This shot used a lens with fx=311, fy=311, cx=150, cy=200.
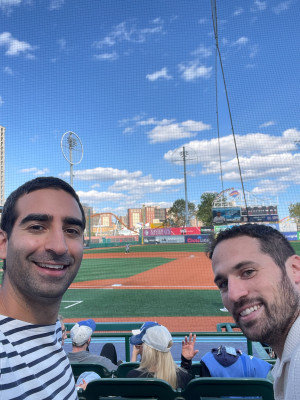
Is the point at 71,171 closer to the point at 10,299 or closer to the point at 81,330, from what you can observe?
the point at 81,330

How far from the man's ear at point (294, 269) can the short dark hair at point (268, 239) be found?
0.02 metres

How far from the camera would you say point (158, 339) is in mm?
2053

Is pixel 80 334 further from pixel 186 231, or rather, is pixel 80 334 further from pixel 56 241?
pixel 186 231

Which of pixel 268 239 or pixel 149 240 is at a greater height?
pixel 268 239

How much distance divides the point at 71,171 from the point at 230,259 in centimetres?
2152

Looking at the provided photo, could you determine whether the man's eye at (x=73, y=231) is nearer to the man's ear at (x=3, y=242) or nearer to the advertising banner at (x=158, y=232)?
the man's ear at (x=3, y=242)

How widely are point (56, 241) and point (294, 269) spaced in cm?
74

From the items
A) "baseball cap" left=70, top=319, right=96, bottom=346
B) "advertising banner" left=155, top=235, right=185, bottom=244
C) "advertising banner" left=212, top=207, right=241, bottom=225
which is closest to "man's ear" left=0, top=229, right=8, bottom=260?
"baseball cap" left=70, top=319, right=96, bottom=346

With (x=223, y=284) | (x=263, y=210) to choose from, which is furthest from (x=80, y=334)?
(x=263, y=210)

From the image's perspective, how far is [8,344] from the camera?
0.83 m

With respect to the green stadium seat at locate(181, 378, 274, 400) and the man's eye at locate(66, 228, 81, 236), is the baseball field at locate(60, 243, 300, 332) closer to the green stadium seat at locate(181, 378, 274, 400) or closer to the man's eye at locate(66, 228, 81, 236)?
the green stadium seat at locate(181, 378, 274, 400)

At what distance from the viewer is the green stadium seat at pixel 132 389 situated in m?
1.61

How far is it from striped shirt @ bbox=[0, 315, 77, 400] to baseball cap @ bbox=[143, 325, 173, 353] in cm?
112

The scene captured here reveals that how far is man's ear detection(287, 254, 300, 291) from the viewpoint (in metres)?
0.95
